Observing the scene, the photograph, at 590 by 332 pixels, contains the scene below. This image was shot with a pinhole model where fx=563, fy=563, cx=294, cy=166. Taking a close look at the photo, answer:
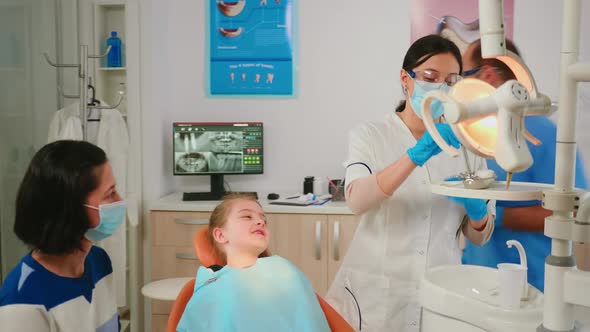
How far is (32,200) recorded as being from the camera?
135 cm

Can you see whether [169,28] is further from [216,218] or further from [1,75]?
[216,218]

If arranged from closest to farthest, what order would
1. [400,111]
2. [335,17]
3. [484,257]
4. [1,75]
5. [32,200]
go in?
[32,200], [400,111], [484,257], [1,75], [335,17]

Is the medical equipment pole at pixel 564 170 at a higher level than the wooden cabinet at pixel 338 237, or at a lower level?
higher

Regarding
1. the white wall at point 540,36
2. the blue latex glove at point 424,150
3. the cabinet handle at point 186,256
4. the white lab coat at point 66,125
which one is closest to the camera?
the blue latex glove at point 424,150

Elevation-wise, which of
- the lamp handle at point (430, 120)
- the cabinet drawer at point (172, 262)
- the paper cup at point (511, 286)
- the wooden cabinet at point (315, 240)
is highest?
the lamp handle at point (430, 120)

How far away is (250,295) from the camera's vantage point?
1420 millimetres

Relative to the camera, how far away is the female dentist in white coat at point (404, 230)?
1574mm

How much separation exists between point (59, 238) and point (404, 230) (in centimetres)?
92

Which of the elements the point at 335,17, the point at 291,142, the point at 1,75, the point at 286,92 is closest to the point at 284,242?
the point at 291,142

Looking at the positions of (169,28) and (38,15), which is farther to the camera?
(169,28)

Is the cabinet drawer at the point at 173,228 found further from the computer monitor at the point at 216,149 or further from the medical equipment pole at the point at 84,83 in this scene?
the medical equipment pole at the point at 84,83

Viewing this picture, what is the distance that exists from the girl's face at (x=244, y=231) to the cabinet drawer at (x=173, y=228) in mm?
1610

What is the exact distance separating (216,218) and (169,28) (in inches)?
92.9

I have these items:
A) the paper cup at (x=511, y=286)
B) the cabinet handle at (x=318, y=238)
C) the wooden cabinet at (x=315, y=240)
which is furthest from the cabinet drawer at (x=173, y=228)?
the paper cup at (x=511, y=286)
